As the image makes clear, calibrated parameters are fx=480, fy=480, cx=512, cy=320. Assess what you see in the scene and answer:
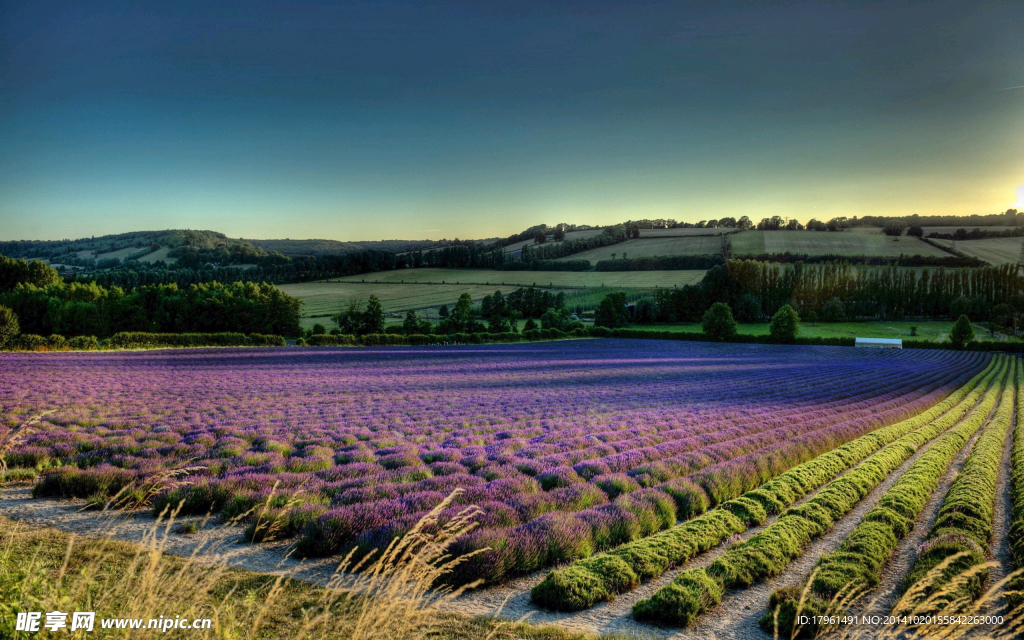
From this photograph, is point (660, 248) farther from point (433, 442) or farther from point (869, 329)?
point (433, 442)

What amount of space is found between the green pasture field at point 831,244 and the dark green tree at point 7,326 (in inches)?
5013

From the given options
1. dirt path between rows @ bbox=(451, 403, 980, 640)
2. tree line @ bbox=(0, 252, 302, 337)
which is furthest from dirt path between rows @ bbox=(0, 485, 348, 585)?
tree line @ bbox=(0, 252, 302, 337)

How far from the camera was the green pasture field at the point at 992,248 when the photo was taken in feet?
342

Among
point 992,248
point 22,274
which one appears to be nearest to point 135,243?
point 22,274

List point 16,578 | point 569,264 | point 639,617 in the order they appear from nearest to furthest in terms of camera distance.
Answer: point 16,578 → point 639,617 → point 569,264

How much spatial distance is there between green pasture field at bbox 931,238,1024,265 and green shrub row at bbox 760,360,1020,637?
126879mm

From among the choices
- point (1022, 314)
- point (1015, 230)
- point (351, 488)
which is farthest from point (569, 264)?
point (351, 488)

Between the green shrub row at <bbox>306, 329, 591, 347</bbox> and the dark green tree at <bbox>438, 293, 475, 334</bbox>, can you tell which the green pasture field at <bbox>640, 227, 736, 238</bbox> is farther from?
the dark green tree at <bbox>438, 293, 475, 334</bbox>

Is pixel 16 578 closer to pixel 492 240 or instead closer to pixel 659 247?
pixel 659 247

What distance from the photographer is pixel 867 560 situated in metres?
7.25

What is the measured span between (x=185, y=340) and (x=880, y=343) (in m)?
90.6

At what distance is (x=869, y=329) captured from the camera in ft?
273

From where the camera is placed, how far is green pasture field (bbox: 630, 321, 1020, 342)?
7825 cm

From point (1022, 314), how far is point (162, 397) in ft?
397
